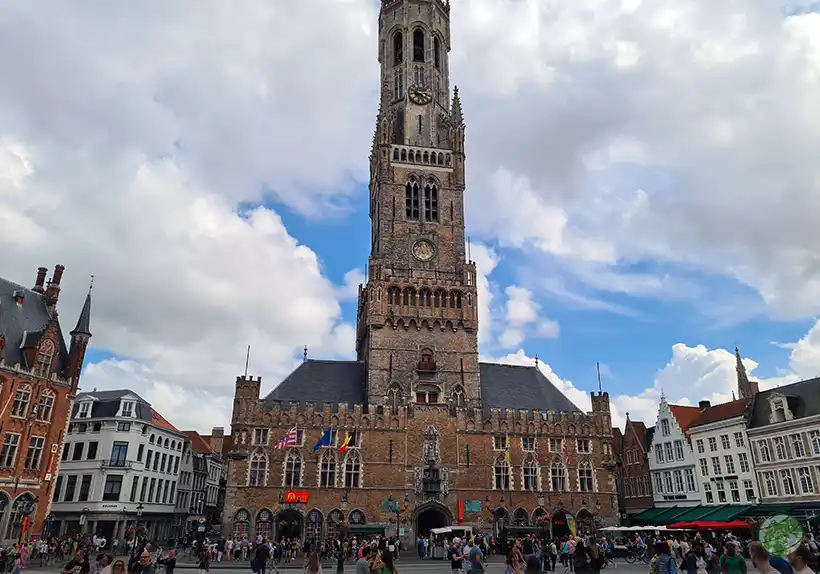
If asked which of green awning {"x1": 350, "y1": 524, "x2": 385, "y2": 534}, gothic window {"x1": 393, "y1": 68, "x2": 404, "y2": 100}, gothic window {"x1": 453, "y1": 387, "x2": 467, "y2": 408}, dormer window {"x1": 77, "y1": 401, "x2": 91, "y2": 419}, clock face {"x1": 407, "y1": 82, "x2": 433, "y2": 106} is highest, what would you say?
gothic window {"x1": 393, "y1": 68, "x2": 404, "y2": 100}

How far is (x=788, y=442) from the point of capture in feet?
146

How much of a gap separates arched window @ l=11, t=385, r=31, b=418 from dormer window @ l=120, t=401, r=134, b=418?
10.3 meters

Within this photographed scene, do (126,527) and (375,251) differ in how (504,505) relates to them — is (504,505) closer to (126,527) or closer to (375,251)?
(375,251)

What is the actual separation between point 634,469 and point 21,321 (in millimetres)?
56257

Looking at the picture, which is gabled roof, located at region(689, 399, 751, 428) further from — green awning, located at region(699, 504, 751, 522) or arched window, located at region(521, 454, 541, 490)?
arched window, located at region(521, 454, 541, 490)

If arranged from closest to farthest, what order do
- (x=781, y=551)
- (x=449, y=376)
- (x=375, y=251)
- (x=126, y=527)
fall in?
(x=781, y=551) < (x=126, y=527) < (x=449, y=376) < (x=375, y=251)

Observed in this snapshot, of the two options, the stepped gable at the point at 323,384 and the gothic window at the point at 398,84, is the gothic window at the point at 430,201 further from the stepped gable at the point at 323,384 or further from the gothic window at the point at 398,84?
the stepped gable at the point at 323,384

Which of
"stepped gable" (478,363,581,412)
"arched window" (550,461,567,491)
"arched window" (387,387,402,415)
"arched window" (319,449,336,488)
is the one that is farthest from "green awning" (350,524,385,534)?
"arched window" (550,461,567,491)

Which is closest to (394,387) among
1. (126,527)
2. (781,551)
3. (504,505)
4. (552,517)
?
(504,505)

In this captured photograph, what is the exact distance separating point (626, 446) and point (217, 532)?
135ft

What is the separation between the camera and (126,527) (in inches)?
1918

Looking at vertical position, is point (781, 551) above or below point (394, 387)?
below

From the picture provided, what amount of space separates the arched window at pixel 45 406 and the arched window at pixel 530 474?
3682cm

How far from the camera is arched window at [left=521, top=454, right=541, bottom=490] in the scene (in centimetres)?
5053
